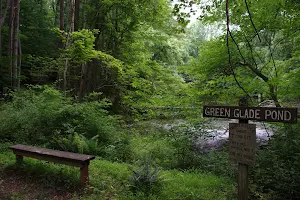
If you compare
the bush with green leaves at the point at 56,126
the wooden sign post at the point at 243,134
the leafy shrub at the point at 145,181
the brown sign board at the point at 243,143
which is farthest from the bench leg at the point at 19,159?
the brown sign board at the point at 243,143

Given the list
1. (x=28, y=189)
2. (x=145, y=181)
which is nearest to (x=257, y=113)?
(x=145, y=181)

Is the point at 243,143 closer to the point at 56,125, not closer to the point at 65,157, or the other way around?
the point at 65,157

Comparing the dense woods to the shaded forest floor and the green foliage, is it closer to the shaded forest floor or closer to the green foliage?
the green foliage

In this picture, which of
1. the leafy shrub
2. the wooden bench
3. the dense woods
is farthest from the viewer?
the dense woods

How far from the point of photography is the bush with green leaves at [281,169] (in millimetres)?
4629

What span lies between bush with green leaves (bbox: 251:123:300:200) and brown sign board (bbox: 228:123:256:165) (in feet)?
5.23

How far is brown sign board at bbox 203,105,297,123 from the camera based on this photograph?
2.98 meters

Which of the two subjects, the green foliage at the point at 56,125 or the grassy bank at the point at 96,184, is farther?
the green foliage at the point at 56,125

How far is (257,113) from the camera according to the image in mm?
3277

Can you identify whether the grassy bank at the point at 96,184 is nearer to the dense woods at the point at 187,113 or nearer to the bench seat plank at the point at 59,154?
the dense woods at the point at 187,113

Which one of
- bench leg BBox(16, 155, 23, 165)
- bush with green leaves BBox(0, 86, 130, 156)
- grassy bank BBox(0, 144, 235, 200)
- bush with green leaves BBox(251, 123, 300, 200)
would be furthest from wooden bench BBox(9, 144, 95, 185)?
bush with green leaves BBox(251, 123, 300, 200)

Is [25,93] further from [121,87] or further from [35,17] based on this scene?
[35,17]

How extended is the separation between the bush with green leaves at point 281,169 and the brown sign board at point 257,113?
2097mm

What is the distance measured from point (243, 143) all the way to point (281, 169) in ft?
6.21
